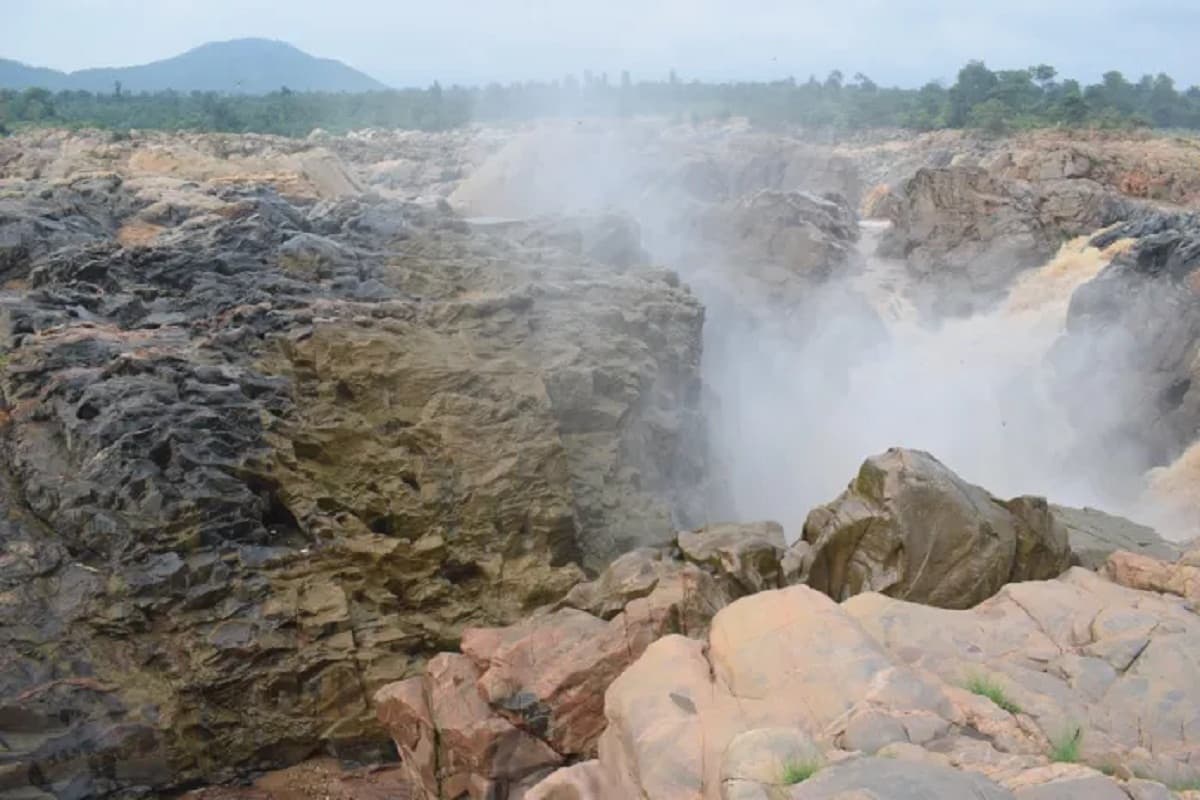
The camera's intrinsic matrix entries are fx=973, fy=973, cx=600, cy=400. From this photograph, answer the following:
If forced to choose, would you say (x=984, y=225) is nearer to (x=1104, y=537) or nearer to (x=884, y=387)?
(x=884, y=387)

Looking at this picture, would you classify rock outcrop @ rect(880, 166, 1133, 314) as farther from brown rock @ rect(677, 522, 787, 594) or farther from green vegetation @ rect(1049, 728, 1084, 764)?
green vegetation @ rect(1049, 728, 1084, 764)

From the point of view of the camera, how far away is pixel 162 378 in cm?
1005

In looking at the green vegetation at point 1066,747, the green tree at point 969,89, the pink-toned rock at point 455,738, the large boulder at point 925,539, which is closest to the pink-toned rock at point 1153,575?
the large boulder at point 925,539

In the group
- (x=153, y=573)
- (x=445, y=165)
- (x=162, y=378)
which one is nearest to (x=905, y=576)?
(x=153, y=573)

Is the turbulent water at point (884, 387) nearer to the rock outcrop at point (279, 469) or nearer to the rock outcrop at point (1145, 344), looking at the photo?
the rock outcrop at point (1145, 344)

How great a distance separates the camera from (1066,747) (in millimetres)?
4812

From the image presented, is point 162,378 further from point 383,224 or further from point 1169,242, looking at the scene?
point 1169,242

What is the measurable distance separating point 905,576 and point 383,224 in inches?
365

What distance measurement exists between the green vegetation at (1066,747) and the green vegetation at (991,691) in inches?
12.0

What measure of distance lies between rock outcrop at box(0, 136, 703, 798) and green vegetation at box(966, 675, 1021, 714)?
17.8 feet

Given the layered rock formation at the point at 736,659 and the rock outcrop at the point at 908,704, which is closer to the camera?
the rock outcrop at the point at 908,704

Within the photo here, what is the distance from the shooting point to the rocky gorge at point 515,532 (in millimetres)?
5633

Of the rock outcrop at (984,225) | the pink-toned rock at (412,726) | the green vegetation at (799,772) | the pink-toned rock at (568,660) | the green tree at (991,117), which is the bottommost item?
the pink-toned rock at (412,726)

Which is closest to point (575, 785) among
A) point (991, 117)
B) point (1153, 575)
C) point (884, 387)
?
point (1153, 575)
